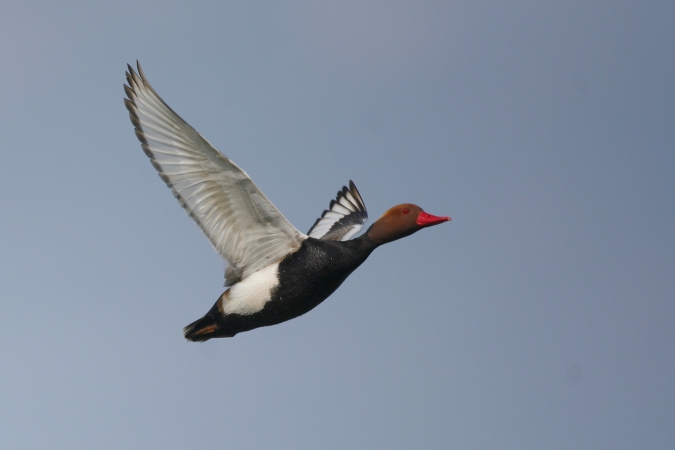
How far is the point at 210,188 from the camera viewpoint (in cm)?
798

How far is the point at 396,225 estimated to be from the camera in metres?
8.72

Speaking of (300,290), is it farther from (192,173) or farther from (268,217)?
A: (192,173)

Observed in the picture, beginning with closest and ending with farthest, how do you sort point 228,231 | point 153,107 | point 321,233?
point 153,107 < point 228,231 < point 321,233

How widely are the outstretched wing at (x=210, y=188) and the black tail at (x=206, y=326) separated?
577 mm

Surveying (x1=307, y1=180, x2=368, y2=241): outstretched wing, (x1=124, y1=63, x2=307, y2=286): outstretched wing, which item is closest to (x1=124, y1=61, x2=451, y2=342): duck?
(x1=124, y1=63, x2=307, y2=286): outstretched wing

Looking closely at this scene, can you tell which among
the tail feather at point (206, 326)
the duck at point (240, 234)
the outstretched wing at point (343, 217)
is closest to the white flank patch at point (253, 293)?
the duck at point (240, 234)

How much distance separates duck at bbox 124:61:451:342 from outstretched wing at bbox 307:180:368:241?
290cm

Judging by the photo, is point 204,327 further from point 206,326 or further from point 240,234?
point 240,234

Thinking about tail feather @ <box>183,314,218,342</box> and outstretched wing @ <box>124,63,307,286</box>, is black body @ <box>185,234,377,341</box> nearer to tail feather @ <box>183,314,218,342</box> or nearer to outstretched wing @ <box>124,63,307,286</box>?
tail feather @ <box>183,314,218,342</box>

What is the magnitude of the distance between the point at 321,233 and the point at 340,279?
3773 mm

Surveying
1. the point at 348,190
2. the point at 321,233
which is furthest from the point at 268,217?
the point at 348,190

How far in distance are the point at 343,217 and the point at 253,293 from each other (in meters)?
4.59

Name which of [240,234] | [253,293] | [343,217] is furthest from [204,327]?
[343,217]

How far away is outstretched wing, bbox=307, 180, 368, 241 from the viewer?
11656 mm
